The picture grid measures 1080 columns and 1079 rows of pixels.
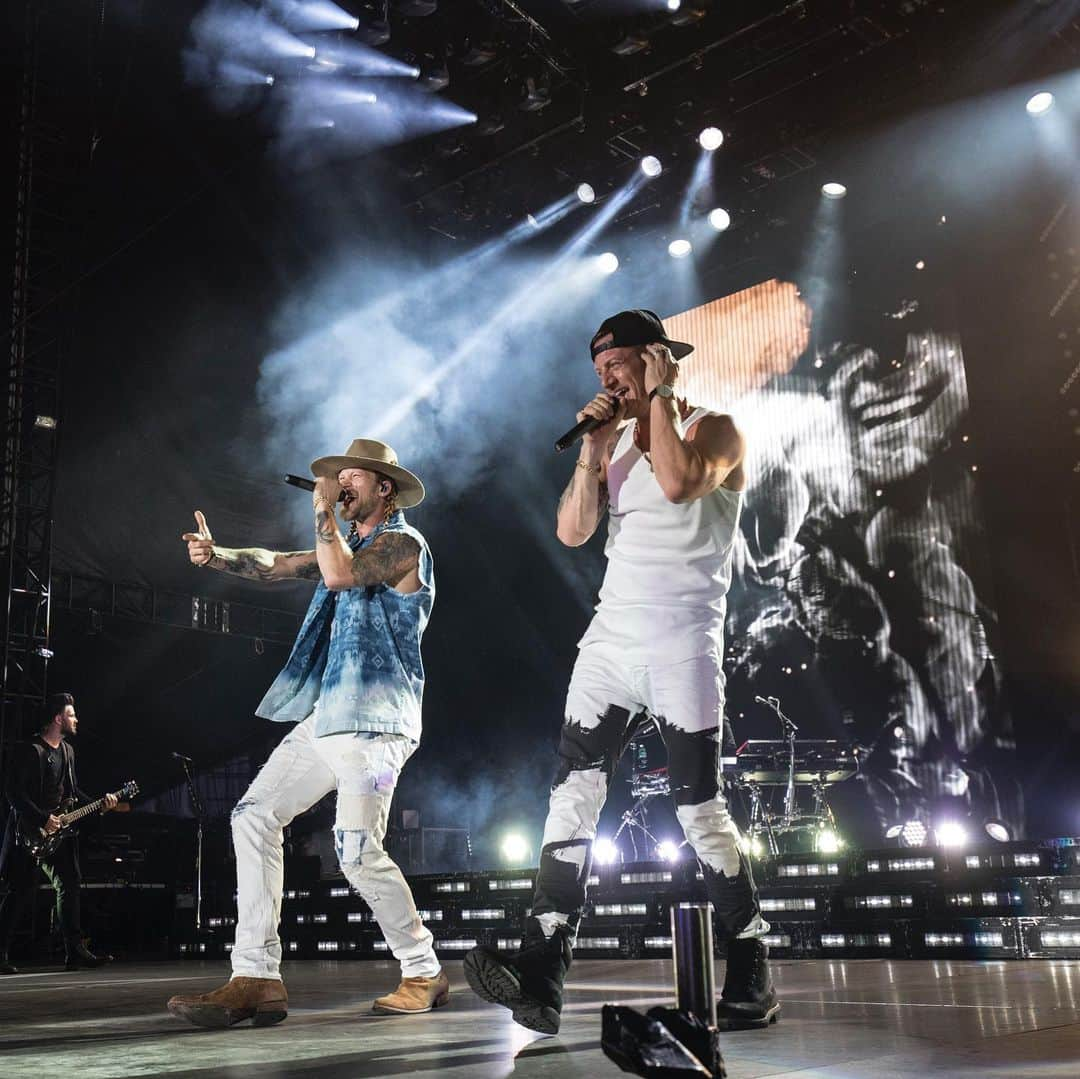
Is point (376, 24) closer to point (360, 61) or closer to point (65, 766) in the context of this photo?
point (360, 61)

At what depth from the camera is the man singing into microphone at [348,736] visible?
335cm

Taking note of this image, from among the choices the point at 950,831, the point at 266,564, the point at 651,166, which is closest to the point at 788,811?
the point at 950,831

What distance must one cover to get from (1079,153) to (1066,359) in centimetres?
194

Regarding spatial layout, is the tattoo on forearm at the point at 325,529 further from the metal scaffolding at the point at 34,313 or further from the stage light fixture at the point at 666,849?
the metal scaffolding at the point at 34,313

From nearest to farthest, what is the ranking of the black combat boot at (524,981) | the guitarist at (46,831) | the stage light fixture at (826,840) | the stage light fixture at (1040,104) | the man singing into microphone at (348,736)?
1. the black combat boot at (524,981)
2. the man singing into microphone at (348,736)
3. the guitarist at (46,831)
4. the stage light fixture at (826,840)
5. the stage light fixture at (1040,104)

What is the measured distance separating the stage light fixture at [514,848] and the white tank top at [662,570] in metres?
10.6

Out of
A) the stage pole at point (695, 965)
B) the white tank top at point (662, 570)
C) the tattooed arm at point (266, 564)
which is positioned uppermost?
the tattooed arm at point (266, 564)

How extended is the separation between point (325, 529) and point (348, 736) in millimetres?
659

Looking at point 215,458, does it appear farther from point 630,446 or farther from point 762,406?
point 630,446

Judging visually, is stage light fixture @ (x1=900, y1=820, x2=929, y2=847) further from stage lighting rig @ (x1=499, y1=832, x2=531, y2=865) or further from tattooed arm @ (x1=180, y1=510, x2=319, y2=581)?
tattooed arm @ (x1=180, y1=510, x2=319, y2=581)

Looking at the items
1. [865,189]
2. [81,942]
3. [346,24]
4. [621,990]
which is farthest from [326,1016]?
[865,189]

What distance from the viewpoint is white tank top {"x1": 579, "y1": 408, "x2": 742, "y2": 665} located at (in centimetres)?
286

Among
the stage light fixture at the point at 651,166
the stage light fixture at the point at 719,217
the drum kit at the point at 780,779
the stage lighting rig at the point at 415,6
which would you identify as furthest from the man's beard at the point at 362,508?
the stage light fixture at the point at 719,217

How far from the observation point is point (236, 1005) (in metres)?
3.20
